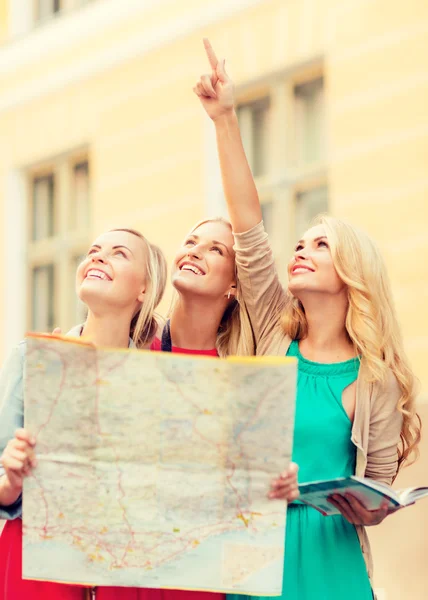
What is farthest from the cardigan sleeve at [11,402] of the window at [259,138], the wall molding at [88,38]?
the wall molding at [88,38]

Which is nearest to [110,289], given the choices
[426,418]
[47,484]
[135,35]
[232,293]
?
[232,293]

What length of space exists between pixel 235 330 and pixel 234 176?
442 millimetres

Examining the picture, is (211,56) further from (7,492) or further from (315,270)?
(7,492)

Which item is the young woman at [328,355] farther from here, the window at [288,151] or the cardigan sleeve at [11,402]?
the window at [288,151]

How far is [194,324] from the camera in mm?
3189

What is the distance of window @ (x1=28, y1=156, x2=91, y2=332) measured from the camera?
8922 mm

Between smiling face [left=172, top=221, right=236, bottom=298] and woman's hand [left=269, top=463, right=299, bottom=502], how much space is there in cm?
80

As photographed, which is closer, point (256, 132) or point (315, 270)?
point (315, 270)

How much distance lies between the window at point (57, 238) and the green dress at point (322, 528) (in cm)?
597

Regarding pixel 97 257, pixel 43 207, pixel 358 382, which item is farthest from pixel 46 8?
pixel 358 382

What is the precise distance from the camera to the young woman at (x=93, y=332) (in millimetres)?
2586

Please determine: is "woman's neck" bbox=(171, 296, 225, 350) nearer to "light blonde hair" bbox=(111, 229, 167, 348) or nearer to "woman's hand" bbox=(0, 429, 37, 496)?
"light blonde hair" bbox=(111, 229, 167, 348)

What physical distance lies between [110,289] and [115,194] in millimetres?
5273

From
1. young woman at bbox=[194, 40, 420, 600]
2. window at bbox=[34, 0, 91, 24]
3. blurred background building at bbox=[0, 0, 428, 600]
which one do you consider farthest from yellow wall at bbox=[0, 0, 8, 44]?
young woman at bbox=[194, 40, 420, 600]
